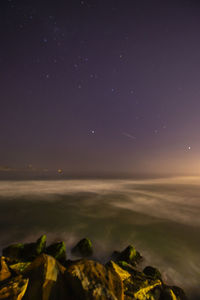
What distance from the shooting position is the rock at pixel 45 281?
9.19 ft

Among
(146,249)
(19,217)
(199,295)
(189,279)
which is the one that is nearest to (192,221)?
(146,249)

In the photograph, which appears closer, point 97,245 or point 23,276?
point 23,276

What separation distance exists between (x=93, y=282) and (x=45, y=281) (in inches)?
36.5

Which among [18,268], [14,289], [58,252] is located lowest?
[58,252]

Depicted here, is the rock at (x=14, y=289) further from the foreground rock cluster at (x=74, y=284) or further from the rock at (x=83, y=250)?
the rock at (x=83, y=250)

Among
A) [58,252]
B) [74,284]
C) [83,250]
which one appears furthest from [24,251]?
[74,284]

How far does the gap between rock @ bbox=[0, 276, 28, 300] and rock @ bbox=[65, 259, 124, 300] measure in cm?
80

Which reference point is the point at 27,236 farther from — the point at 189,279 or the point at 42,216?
the point at 189,279

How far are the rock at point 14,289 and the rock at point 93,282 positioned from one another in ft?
2.64

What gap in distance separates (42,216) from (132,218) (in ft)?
24.0

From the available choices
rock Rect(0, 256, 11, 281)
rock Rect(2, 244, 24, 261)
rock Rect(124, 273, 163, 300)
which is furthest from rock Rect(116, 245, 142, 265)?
rock Rect(0, 256, 11, 281)

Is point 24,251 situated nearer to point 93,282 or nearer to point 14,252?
point 14,252

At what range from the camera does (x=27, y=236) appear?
28.3 feet

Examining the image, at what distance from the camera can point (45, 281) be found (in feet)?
9.63
